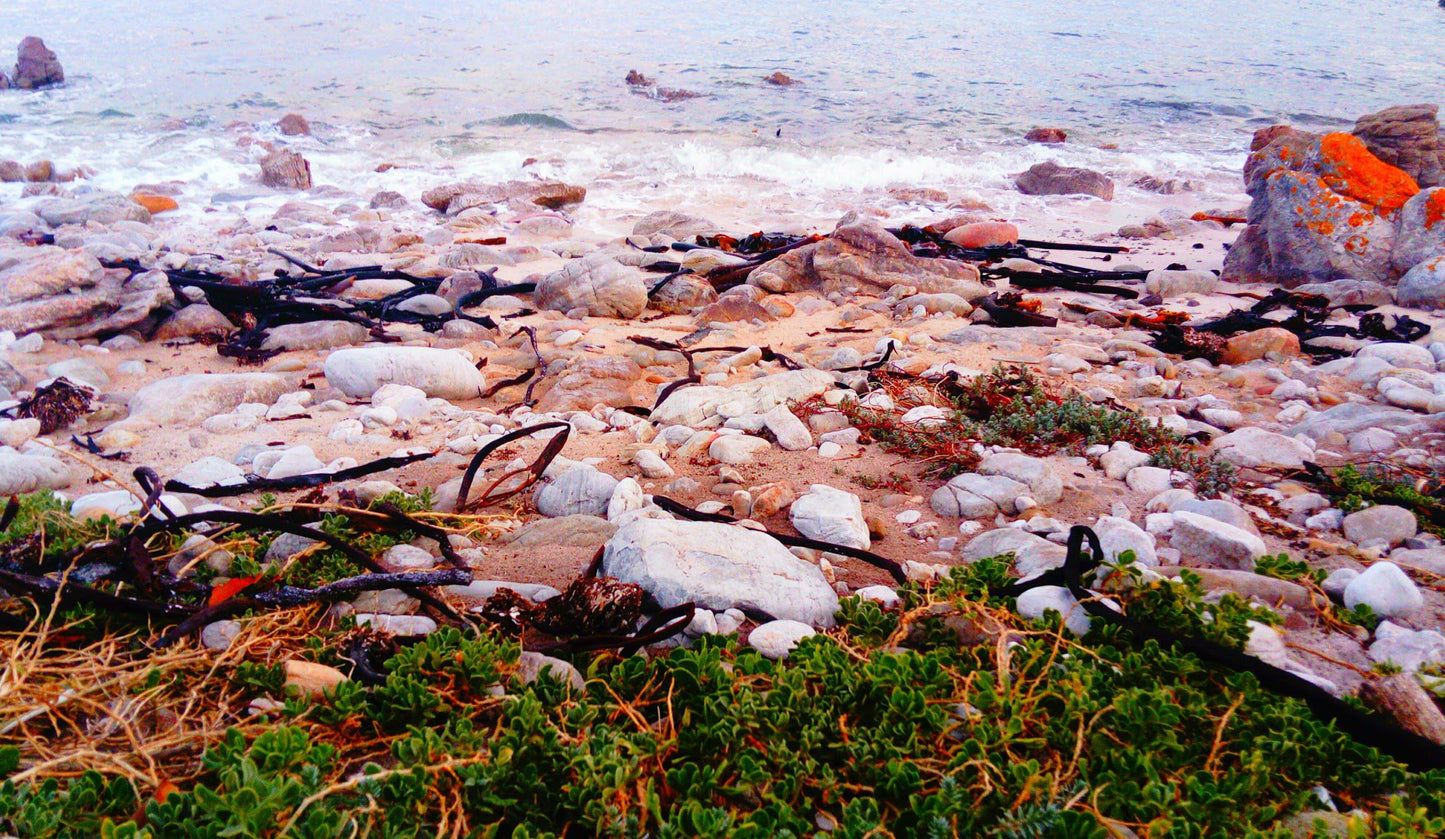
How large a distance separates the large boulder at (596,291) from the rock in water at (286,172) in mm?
8782

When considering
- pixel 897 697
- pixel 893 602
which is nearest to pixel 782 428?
pixel 893 602

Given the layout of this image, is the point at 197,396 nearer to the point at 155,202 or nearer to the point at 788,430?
the point at 788,430

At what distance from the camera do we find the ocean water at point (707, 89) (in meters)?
14.8

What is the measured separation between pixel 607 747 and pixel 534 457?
2296 millimetres

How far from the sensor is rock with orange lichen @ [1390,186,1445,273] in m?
6.76

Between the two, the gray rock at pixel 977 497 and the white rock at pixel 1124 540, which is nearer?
the white rock at pixel 1124 540

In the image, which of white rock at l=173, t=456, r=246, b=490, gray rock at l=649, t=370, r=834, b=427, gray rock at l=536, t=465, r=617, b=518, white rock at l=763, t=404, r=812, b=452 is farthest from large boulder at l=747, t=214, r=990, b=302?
white rock at l=173, t=456, r=246, b=490

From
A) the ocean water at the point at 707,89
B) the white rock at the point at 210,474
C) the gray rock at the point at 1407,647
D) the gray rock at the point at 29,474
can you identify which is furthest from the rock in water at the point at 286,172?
the gray rock at the point at 1407,647

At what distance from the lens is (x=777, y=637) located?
6.98ft

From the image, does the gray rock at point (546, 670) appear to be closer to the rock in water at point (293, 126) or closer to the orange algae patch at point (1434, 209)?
the orange algae patch at point (1434, 209)

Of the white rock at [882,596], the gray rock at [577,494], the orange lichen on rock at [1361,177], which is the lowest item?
the gray rock at [577,494]

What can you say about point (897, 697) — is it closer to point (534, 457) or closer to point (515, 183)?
point (534, 457)

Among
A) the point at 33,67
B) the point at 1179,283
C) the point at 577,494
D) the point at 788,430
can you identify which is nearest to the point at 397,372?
the point at 577,494

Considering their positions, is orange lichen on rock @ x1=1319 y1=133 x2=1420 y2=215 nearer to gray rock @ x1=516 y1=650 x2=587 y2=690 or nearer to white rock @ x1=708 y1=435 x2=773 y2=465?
white rock @ x1=708 y1=435 x2=773 y2=465
